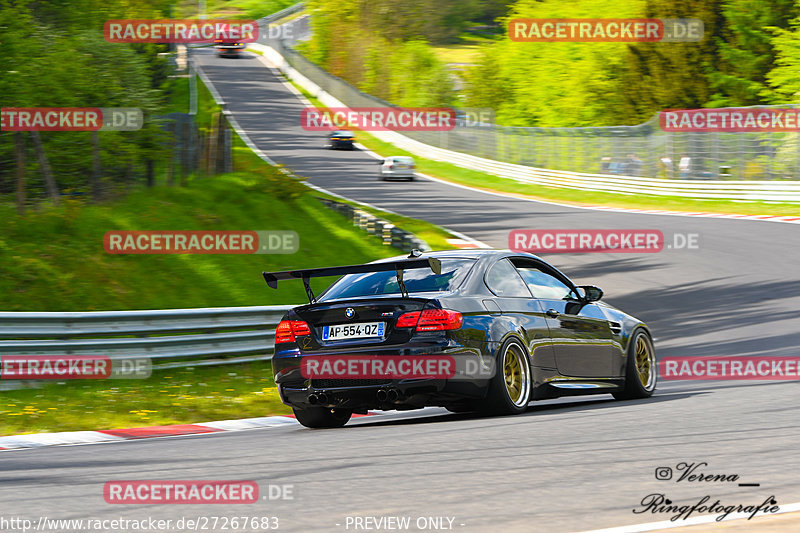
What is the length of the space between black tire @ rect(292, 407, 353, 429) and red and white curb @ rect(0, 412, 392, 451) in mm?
561

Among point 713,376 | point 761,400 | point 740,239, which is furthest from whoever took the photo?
point 740,239

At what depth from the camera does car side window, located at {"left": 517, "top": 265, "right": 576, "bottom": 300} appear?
31.2ft

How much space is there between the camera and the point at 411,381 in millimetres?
8320

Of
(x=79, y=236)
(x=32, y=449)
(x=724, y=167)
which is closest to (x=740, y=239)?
(x=724, y=167)

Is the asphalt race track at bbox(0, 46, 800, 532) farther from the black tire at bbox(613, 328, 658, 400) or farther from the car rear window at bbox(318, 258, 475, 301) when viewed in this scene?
the car rear window at bbox(318, 258, 475, 301)

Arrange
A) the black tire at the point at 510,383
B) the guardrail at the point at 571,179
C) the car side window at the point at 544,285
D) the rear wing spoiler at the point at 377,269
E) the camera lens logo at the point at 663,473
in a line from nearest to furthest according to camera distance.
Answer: the camera lens logo at the point at 663,473 → the rear wing spoiler at the point at 377,269 → the black tire at the point at 510,383 → the car side window at the point at 544,285 → the guardrail at the point at 571,179

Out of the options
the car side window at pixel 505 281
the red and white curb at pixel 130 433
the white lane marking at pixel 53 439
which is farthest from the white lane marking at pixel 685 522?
the white lane marking at pixel 53 439

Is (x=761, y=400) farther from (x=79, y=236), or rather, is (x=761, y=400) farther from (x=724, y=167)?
(x=724, y=167)

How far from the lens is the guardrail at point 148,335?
11.8 m

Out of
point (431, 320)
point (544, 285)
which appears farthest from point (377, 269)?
point (544, 285)


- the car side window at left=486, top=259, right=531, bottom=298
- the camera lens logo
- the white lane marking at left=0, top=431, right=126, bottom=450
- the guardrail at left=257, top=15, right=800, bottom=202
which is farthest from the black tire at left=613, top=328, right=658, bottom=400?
the guardrail at left=257, top=15, right=800, bottom=202

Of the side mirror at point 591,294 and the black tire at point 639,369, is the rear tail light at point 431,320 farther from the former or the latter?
the black tire at point 639,369

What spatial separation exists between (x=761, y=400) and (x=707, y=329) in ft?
22.0

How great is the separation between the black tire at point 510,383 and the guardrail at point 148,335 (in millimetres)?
4606
